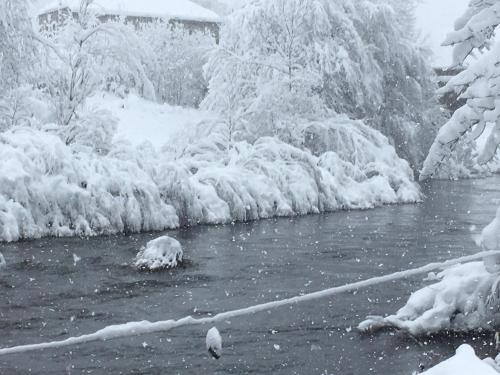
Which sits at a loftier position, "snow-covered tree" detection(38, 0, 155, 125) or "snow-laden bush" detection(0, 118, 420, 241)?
"snow-covered tree" detection(38, 0, 155, 125)

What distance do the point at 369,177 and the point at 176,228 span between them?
9.02 meters

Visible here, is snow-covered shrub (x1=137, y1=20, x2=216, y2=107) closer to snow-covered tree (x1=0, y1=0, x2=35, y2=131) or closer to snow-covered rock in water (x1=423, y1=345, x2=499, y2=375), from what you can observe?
snow-covered tree (x1=0, y1=0, x2=35, y2=131)

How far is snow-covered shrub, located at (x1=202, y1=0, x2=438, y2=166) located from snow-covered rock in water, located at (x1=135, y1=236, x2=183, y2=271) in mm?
10319

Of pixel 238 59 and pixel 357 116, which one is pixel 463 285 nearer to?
pixel 238 59

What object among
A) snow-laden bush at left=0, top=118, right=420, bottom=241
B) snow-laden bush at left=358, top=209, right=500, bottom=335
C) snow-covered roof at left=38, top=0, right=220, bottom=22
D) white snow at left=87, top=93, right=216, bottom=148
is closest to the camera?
snow-laden bush at left=358, top=209, right=500, bottom=335

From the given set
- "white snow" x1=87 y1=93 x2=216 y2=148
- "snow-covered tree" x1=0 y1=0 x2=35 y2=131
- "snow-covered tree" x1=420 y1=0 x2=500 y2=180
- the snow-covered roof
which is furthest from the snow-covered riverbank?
the snow-covered roof

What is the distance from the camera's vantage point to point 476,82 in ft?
21.7

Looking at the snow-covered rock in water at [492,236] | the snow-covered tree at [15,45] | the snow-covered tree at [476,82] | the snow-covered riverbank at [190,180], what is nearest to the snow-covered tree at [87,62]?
the snow-covered riverbank at [190,180]

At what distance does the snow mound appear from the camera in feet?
23.7

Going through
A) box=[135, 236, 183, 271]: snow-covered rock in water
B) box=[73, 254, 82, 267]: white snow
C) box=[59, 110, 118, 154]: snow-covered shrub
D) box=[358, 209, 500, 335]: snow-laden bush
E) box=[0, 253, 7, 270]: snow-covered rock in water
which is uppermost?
box=[59, 110, 118, 154]: snow-covered shrub

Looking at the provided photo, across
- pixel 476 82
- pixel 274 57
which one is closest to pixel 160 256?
pixel 476 82

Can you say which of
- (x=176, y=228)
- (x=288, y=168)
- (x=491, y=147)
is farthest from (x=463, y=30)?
(x=288, y=168)

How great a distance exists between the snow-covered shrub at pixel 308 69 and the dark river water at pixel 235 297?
24.8 ft

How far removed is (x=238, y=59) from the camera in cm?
2369
